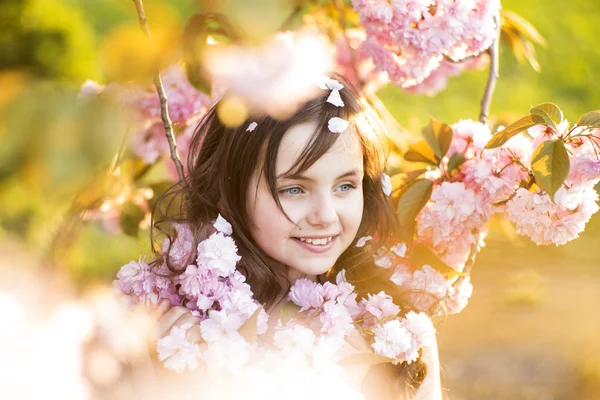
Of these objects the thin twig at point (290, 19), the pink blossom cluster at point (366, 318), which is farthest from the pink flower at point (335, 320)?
the thin twig at point (290, 19)

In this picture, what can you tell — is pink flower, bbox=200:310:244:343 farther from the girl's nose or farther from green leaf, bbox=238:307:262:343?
the girl's nose

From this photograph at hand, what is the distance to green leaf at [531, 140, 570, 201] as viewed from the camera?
1.06m

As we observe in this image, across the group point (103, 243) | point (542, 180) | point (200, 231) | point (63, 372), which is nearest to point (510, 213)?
point (542, 180)

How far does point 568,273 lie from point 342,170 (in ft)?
14.6

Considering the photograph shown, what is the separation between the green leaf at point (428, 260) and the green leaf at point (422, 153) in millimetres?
166

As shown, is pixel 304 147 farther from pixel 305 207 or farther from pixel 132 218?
pixel 132 218

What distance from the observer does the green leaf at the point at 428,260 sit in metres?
1.33

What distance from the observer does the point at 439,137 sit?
52.9 inches

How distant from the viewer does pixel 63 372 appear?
1.75ft

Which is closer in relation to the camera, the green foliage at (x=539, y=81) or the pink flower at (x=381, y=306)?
the pink flower at (x=381, y=306)

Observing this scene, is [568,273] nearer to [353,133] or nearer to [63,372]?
[353,133]

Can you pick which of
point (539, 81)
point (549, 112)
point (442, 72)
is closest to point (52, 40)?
point (442, 72)

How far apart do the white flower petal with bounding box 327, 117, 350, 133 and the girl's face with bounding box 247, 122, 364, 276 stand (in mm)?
16

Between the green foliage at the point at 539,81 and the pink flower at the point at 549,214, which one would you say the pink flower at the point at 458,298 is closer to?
the pink flower at the point at 549,214
